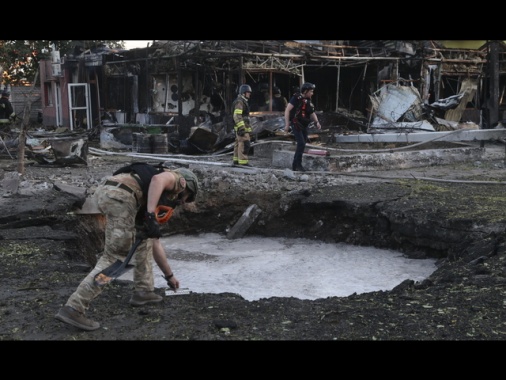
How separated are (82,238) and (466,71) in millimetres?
17666

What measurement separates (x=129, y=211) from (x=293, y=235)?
5342 millimetres

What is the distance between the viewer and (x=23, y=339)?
4.16 metres

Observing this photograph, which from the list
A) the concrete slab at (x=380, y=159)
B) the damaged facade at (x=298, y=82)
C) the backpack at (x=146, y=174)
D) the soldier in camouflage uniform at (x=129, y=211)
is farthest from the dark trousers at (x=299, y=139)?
the backpack at (x=146, y=174)

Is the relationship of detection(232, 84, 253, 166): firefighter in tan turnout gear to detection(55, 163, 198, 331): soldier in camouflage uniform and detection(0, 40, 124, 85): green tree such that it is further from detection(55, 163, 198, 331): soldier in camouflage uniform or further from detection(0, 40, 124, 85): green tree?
detection(0, 40, 124, 85): green tree

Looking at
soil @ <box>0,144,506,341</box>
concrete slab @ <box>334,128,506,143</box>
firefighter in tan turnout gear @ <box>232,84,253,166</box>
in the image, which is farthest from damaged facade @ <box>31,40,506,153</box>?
soil @ <box>0,144,506,341</box>

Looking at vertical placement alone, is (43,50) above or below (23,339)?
above

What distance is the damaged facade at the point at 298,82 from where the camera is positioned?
18.0 metres

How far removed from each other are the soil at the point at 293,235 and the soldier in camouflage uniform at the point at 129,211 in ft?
0.75

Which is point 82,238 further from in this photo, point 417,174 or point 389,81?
point 389,81

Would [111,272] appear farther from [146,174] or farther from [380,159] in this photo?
[380,159]

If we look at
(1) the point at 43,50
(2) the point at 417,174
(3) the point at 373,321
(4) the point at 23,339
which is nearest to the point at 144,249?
(4) the point at 23,339

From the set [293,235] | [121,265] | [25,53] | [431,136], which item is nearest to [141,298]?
[121,265]

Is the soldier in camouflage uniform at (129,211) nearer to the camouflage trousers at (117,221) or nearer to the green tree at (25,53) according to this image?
the camouflage trousers at (117,221)

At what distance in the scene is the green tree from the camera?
27.0 m
